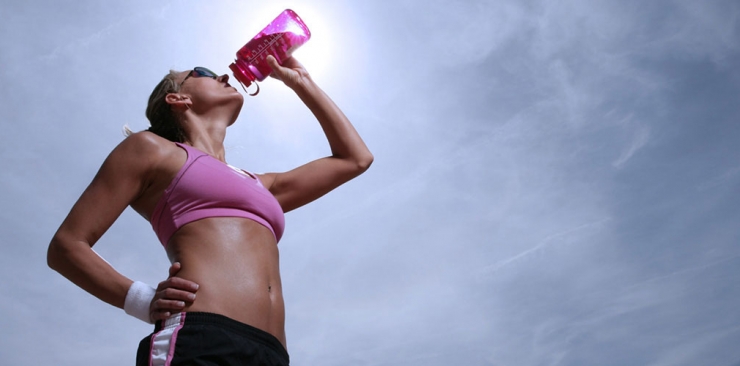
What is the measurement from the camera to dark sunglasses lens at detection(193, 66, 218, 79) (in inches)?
167

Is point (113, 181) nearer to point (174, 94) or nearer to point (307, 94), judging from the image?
point (174, 94)

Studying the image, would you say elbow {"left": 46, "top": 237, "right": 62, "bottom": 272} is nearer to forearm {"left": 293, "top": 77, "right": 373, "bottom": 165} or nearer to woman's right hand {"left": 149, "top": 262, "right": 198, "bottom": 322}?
woman's right hand {"left": 149, "top": 262, "right": 198, "bottom": 322}

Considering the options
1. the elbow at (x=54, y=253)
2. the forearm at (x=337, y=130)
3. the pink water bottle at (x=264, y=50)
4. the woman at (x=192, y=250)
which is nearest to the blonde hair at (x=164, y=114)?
the woman at (x=192, y=250)

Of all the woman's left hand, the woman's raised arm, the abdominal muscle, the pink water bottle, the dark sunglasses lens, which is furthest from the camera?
the pink water bottle

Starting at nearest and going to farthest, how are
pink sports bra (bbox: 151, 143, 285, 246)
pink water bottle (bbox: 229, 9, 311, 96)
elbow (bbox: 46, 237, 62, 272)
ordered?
elbow (bbox: 46, 237, 62, 272) → pink sports bra (bbox: 151, 143, 285, 246) → pink water bottle (bbox: 229, 9, 311, 96)

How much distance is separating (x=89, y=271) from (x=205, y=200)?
585 mm

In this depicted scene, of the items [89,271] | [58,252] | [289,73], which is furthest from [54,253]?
[289,73]

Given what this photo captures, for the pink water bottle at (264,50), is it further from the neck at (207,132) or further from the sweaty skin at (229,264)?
the sweaty skin at (229,264)

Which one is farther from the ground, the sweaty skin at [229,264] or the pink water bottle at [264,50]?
the pink water bottle at [264,50]

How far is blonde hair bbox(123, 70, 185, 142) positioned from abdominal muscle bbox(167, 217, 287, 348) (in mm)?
977

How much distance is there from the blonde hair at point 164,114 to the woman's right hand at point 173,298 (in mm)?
1286

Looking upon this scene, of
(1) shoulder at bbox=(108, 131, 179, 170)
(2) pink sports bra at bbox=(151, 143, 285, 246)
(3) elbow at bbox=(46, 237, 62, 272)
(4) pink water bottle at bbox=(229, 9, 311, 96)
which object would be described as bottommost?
(3) elbow at bbox=(46, 237, 62, 272)

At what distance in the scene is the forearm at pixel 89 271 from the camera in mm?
2818

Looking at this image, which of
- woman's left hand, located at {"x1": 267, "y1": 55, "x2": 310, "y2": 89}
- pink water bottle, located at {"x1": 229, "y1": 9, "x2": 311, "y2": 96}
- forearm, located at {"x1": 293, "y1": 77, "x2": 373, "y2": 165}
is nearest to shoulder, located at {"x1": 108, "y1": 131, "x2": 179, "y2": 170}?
forearm, located at {"x1": 293, "y1": 77, "x2": 373, "y2": 165}
